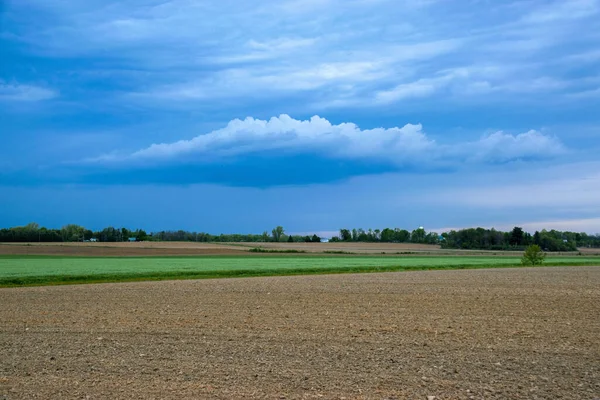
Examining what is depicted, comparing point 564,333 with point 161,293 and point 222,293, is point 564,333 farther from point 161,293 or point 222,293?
point 161,293

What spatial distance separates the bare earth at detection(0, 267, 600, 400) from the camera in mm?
10570

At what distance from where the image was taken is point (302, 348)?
14.1m

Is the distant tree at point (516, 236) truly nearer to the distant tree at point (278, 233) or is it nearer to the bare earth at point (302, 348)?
the distant tree at point (278, 233)

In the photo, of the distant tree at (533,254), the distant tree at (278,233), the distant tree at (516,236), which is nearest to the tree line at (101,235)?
the distant tree at (278,233)

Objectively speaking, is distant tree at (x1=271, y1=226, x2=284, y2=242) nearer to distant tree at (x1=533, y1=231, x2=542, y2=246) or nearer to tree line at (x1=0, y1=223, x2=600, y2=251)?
tree line at (x1=0, y1=223, x2=600, y2=251)

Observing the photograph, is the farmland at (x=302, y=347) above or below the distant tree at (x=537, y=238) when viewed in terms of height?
below

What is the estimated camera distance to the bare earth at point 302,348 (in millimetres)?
10570

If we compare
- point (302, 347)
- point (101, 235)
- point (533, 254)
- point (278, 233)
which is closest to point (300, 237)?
point (278, 233)

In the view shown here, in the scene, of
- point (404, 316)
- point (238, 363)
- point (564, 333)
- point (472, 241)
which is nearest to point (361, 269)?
point (404, 316)

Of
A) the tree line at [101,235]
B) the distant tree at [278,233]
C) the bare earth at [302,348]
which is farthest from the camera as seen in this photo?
the distant tree at [278,233]

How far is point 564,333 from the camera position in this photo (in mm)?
16141

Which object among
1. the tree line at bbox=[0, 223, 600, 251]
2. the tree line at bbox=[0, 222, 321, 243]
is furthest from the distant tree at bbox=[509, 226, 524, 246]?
the tree line at bbox=[0, 222, 321, 243]

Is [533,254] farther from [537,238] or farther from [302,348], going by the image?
[537,238]

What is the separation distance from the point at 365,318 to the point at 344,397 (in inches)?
367
